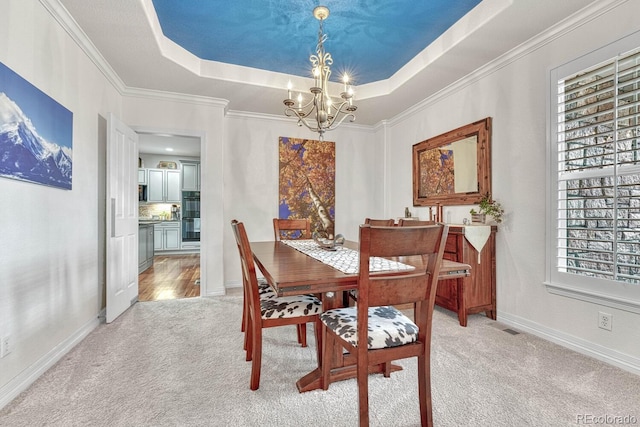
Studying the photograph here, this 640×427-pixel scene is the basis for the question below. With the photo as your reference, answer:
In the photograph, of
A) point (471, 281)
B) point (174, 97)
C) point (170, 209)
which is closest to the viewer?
point (471, 281)

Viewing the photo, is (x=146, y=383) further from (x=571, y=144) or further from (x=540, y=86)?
(x=540, y=86)

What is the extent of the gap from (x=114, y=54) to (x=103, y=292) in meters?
2.33

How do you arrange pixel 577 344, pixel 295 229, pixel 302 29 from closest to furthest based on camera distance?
pixel 577 344, pixel 302 29, pixel 295 229

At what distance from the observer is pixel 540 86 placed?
2.53 metres

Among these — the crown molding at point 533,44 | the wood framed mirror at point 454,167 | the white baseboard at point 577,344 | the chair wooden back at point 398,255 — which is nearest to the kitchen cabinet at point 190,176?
the wood framed mirror at point 454,167

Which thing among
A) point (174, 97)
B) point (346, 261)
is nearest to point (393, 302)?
point (346, 261)

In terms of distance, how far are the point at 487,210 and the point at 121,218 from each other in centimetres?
370

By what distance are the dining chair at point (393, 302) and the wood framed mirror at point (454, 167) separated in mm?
2136

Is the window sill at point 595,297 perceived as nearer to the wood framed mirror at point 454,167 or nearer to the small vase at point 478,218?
the small vase at point 478,218

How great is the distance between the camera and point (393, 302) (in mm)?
1312

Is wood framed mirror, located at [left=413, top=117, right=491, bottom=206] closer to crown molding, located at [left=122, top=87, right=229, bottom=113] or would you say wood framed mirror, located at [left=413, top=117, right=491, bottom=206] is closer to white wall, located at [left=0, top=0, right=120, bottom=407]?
crown molding, located at [left=122, top=87, right=229, bottom=113]

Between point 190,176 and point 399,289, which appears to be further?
point 190,176

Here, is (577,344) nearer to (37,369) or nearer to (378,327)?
(378,327)

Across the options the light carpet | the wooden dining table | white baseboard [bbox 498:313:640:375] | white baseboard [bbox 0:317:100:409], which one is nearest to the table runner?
the wooden dining table
